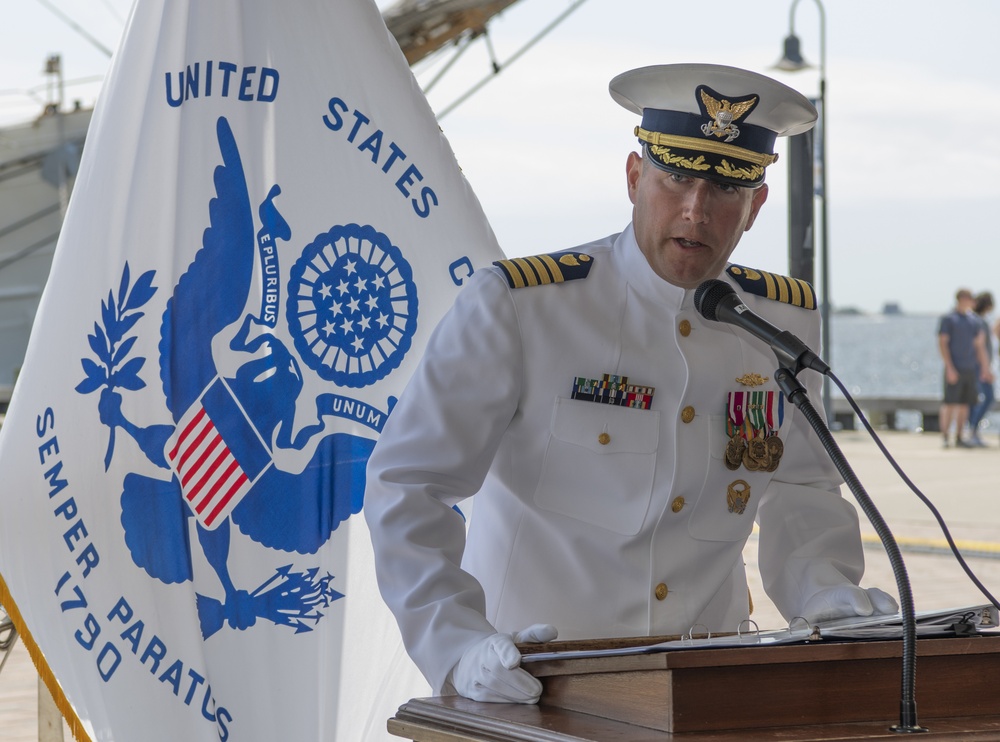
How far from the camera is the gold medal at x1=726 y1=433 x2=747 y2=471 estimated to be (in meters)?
2.32

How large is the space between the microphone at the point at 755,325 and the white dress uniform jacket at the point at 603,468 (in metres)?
0.50

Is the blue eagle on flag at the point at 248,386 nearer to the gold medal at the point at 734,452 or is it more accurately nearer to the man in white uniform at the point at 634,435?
the man in white uniform at the point at 634,435

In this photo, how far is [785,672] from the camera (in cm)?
149

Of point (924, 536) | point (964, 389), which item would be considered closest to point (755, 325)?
point (924, 536)

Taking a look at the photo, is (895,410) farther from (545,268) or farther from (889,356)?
(889,356)

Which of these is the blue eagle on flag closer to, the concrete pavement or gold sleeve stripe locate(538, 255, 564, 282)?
gold sleeve stripe locate(538, 255, 564, 282)

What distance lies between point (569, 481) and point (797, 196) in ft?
17.4

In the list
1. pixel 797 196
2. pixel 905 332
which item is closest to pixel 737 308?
pixel 797 196

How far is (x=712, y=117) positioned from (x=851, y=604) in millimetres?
788

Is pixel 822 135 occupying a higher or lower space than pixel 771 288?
higher

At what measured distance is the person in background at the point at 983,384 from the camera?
505 inches

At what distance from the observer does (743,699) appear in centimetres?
146

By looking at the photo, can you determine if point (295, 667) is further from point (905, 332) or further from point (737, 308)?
point (905, 332)

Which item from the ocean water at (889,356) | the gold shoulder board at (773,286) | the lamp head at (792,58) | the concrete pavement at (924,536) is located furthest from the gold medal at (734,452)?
the ocean water at (889,356)
